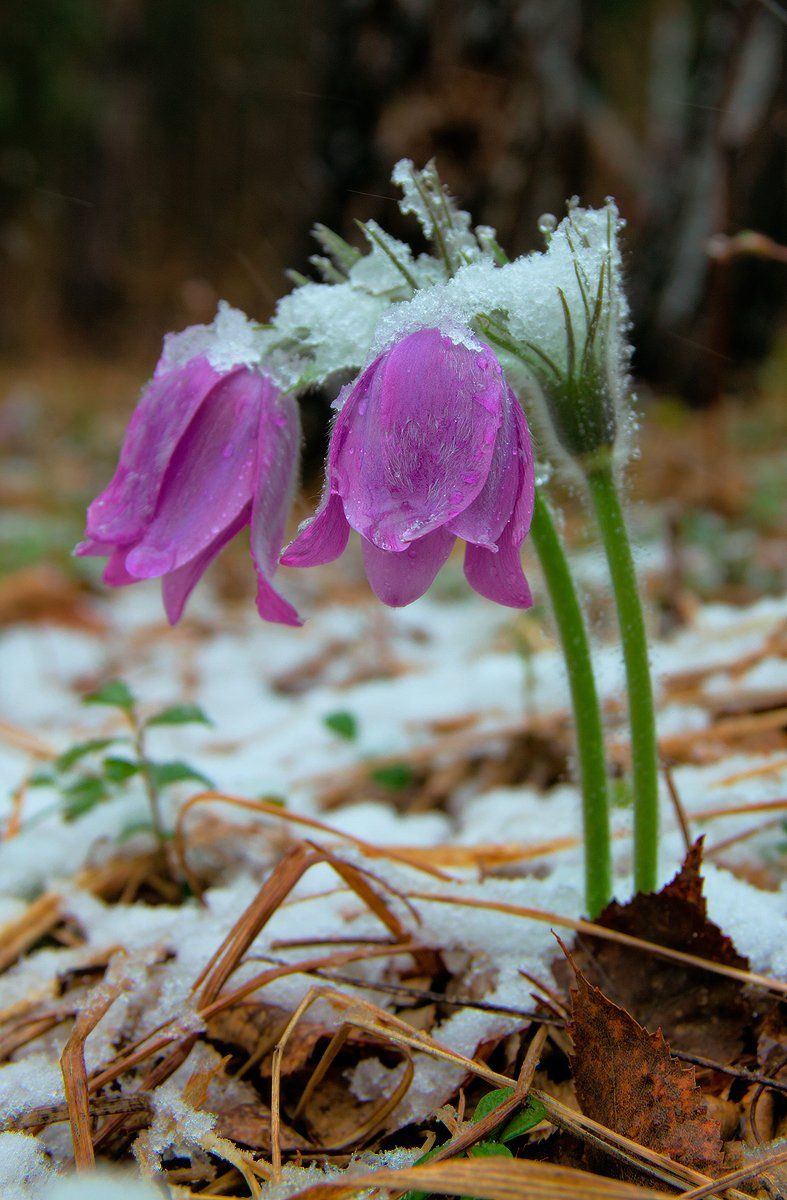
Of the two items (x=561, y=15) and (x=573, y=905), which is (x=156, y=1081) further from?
(x=561, y=15)

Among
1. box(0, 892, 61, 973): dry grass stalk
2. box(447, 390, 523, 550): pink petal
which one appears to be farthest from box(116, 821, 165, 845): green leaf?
box(447, 390, 523, 550): pink petal

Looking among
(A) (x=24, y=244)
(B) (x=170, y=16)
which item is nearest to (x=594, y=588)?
(A) (x=24, y=244)

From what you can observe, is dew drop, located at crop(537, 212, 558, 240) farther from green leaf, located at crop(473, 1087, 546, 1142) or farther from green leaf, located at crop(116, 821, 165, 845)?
green leaf, located at crop(116, 821, 165, 845)

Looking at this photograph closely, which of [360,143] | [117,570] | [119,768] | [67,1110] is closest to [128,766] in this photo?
[119,768]

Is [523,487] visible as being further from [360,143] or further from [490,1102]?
[360,143]

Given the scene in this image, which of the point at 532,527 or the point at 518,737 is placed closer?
the point at 532,527

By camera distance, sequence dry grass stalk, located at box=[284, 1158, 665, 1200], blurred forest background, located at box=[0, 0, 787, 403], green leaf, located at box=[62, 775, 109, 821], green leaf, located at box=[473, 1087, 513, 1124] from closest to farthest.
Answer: dry grass stalk, located at box=[284, 1158, 665, 1200]
green leaf, located at box=[473, 1087, 513, 1124]
green leaf, located at box=[62, 775, 109, 821]
blurred forest background, located at box=[0, 0, 787, 403]

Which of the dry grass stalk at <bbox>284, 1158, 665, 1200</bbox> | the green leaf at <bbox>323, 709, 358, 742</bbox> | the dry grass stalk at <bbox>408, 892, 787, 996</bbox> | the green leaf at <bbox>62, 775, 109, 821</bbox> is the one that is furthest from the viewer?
the green leaf at <bbox>323, 709, 358, 742</bbox>
